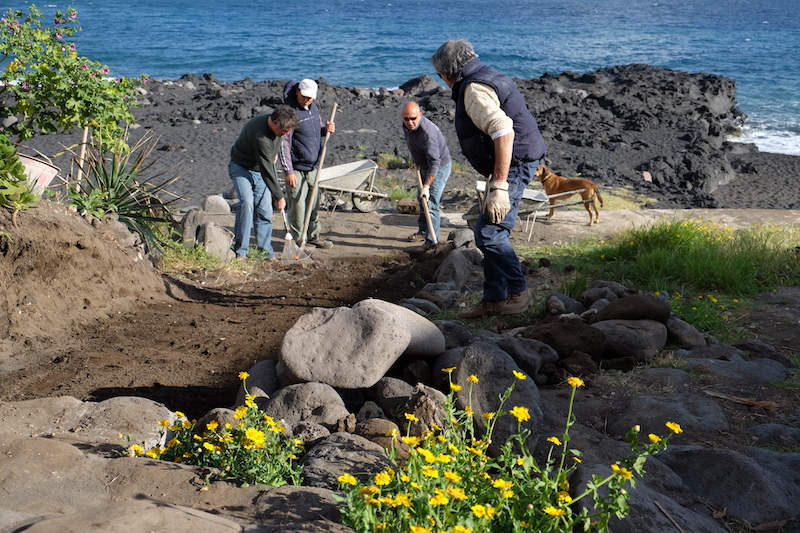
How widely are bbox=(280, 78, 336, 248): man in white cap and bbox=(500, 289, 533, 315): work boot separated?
3.06 m

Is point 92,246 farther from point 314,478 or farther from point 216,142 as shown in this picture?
point 216,142

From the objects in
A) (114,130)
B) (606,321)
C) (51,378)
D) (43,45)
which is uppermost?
(43,45)

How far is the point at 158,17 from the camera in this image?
61219 millimetres

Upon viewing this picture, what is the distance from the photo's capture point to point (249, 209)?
7477 millimetres

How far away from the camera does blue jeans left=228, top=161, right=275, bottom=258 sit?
292 inches

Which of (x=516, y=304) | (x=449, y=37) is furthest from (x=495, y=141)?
(x=449, y=37)

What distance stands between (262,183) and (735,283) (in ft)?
15.1

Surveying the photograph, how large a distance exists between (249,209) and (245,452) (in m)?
5.02

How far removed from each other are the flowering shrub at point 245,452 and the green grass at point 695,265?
3.78 meters

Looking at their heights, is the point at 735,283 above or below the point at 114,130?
below

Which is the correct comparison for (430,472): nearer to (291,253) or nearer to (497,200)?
(497,200)

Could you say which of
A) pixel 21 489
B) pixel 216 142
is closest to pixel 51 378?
pixel 21 489

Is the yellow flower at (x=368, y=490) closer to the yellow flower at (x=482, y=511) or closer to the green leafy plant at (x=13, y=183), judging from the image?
the yellow flower at (x=482, y=511)

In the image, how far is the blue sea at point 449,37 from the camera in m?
33.4
